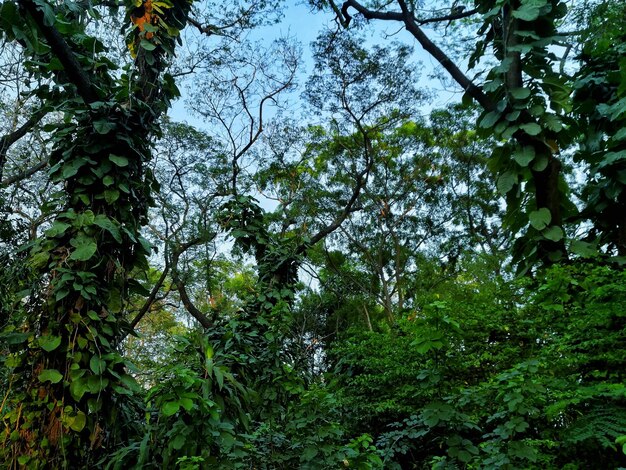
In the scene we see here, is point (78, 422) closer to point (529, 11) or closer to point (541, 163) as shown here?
point (541, 163)

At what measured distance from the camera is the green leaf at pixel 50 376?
2277 millimetres

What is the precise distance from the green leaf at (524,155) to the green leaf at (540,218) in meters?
0.28

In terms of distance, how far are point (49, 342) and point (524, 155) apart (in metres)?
2.73

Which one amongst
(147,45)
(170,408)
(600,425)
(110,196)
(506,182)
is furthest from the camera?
(147,45)

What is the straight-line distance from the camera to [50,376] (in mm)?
2287

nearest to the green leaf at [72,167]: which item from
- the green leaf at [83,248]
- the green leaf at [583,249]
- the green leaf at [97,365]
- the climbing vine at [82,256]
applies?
the climbing vine at [82,256]

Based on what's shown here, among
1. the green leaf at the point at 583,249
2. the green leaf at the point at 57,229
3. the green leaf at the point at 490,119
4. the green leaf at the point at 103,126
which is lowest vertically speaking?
the green leaf at the point at 57,229

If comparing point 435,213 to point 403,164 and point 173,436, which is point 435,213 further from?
point 173,436

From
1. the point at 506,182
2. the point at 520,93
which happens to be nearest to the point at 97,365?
the point at 506,182

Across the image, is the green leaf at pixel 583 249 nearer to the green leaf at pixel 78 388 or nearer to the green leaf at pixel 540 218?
the green leaf at pixel 540 218

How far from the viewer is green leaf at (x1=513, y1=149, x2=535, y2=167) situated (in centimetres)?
262

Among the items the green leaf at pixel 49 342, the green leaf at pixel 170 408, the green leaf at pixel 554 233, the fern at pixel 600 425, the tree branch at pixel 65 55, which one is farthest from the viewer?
the green leaf at pixel 554 233

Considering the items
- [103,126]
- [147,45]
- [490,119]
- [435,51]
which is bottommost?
[103,126]

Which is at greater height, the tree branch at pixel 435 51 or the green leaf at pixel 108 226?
the tree branch at pixel 435 51
